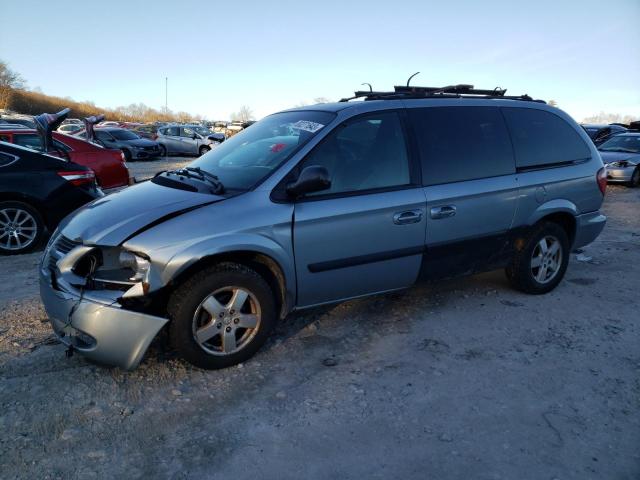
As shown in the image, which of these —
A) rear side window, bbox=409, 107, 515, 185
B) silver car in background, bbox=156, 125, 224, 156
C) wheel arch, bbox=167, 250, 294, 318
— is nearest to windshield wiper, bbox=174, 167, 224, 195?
wheel arch, bbox=167, 250, 294, 318

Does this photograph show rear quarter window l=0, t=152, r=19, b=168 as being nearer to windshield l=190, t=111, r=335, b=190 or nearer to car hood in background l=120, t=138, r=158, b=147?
windshield l=190, t=111, r=335, b=190

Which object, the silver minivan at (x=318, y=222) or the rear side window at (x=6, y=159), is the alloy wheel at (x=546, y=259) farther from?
the rear side window at (x=6, y=159)

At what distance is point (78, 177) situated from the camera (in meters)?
6.09

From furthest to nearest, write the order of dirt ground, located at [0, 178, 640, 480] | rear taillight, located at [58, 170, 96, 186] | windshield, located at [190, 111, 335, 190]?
rear taillight, located at [58, 170, 96, 186] < windshield, located at [190, 111, 335, 190] < dirt ground, located at [0, 178, 640, 480]

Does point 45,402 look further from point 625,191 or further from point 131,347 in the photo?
point 625,191

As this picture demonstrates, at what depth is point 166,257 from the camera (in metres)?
2.78

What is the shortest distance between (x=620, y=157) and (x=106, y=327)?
14.6 metres

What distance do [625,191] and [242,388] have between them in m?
13.0

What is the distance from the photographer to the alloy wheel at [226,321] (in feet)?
9.82

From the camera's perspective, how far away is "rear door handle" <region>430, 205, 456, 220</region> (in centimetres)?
366

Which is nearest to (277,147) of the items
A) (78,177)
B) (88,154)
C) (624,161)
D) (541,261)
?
(541,261)

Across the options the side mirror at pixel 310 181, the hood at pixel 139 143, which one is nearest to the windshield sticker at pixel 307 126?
the side mirror at pixel 310 181

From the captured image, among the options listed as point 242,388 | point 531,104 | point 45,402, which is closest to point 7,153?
point 45,402

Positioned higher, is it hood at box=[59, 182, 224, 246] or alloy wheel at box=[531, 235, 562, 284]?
hood at box=[59, 182, 224, 246]
